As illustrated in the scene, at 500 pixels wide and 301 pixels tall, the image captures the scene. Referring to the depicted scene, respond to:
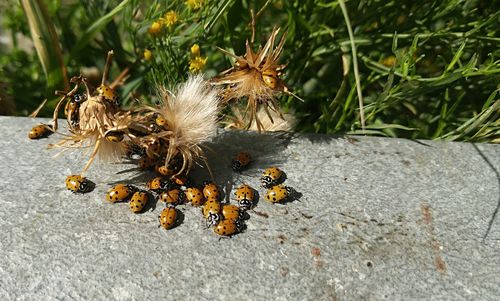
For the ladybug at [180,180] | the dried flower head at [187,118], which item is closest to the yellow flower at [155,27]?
the dried flower head at [187,118]

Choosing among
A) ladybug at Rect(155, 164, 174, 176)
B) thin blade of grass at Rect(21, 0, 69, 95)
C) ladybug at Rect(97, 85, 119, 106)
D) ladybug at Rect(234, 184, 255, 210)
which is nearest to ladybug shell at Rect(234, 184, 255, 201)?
ladybug at Rect(234, 184, 255, 210)

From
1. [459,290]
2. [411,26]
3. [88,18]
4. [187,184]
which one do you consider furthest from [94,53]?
[459,290]

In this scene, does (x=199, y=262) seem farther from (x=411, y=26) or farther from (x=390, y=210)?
(x=411, y=26)

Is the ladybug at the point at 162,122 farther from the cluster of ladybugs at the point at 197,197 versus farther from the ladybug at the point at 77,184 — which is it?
the ladybug at the point at 77,184

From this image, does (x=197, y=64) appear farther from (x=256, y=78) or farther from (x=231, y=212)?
(x=231, y=212)

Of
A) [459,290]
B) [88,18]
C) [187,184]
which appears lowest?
[459,290]

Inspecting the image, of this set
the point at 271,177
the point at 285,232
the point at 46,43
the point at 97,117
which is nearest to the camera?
the point at 97,117

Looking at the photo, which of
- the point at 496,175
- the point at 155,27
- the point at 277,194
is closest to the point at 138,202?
the point at 277,194

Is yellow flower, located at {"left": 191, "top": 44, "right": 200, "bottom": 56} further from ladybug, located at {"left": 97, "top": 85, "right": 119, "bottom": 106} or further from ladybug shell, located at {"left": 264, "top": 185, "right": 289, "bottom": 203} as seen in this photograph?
ladybug shell, located at {"left": 264, "top": 185, "right": 289, "bottom": 203}
